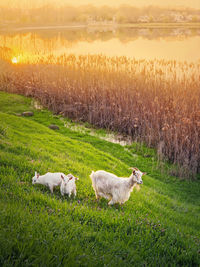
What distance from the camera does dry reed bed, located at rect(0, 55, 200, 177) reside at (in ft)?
43.0

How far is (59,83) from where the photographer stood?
19391 mm

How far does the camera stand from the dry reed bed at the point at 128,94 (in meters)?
13.1

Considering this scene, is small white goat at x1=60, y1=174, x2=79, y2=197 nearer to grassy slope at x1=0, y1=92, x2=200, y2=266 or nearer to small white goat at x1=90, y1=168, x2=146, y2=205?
grassy slope at x1=0, y1=92, x2=200, y2=266

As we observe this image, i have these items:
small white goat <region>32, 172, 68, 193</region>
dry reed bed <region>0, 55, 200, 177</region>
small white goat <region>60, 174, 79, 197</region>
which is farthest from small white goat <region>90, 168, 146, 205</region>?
dry reed bed <region>0, 55, 200, 177</region>

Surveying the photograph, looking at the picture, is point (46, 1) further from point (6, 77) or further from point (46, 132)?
point (46, 132)

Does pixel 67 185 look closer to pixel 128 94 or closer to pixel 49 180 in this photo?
pixel 49 180

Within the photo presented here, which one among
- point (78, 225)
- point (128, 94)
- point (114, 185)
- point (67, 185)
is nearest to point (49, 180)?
point (67, 185)

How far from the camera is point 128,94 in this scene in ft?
55.4

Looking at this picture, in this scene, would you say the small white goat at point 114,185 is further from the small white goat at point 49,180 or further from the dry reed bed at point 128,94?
the dry reed bed at point 128,94

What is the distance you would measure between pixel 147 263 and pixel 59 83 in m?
16.5

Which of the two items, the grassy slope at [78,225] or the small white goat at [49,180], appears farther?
the small white goat at [49,180]

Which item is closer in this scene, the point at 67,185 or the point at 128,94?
the point at 67,185

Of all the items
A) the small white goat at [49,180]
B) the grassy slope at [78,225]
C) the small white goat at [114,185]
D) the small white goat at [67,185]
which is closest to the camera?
the grassy slope at [78,225]

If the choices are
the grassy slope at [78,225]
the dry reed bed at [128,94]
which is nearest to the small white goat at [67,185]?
the grassy slope at [78,225]
